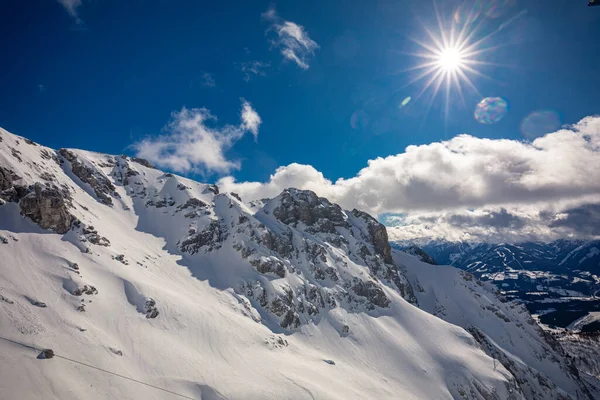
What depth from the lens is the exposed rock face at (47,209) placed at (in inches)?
3034

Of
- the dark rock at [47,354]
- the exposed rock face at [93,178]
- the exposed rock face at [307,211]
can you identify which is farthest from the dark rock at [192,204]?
the dark rock at [47,354]

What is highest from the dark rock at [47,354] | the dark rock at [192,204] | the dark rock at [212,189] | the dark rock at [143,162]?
the dark rock at [143,162]

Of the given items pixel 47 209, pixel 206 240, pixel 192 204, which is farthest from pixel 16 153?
pixel 206 240

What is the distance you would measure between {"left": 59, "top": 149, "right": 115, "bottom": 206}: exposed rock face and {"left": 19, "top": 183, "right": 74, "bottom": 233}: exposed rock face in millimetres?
44773

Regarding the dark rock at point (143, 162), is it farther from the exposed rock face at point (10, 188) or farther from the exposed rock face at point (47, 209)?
the exposed rock face at point (10, 188)

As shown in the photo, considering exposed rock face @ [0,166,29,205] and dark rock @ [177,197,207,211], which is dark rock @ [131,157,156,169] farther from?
exposed rock face @ [0,166,29,205]

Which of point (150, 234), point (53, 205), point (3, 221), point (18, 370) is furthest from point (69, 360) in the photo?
point (150, 234)

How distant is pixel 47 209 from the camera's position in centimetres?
7944

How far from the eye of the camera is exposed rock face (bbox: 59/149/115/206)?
12756 cm

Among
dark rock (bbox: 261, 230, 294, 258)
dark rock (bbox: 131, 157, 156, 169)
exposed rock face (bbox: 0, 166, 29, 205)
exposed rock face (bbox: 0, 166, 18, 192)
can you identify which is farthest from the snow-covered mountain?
dark rock (bbox: 131, 157, 156, 169)

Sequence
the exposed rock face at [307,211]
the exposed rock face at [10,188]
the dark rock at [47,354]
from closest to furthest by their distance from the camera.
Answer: the dark rock at [47,354], the exposed rock face at [10,188], the exposed rock face at [307,211]

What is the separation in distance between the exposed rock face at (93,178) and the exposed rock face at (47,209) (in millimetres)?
44773

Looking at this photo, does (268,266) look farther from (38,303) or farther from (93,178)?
(93,178)

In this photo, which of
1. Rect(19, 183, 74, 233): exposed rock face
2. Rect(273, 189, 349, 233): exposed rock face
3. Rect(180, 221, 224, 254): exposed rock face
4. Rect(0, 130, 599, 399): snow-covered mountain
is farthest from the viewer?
Rect(273, 189, 349, 233): exposed rock face
